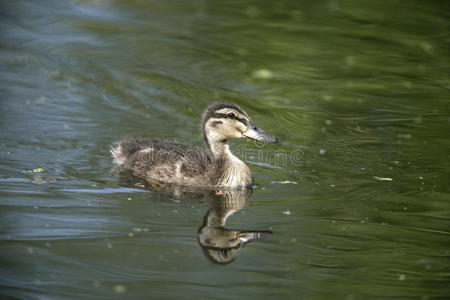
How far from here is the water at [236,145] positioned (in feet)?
17.0

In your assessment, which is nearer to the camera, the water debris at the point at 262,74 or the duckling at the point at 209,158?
the duckling at the point at 209,158

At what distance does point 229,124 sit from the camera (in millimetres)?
7504

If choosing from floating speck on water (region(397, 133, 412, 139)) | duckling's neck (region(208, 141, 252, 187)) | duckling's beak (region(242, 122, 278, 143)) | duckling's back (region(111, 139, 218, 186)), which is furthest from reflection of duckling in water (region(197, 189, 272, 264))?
floating speck on water (region(397, 133, 412, 139))

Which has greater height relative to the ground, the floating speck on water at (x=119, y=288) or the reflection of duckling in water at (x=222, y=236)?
the reflection of duckling in water at (x=222, y=236)

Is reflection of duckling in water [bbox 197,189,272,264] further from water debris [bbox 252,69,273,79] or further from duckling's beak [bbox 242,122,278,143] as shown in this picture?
water debris [bbox 252,69,273,79]

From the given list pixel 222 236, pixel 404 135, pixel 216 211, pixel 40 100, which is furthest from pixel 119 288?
pixel 40 100

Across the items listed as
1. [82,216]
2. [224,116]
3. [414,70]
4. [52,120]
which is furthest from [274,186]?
[414,70]

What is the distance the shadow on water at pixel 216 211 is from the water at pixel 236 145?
0.03 m

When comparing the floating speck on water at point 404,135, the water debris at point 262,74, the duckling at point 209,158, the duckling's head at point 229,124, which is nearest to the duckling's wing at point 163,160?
the duckling at point 209,158

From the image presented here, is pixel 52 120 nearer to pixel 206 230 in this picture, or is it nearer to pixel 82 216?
pixel 82 216

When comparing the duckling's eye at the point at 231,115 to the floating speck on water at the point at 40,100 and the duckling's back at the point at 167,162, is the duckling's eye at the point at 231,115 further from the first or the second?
the floating speck on water at the point at 40,100

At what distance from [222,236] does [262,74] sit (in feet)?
17.6

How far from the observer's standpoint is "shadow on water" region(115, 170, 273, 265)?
559 cm

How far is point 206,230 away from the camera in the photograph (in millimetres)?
5980
